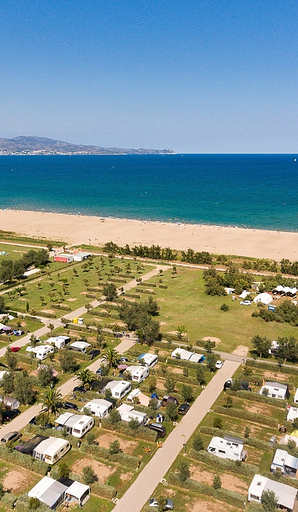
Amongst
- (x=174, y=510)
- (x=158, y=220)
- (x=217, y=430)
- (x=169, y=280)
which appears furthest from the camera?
(x=158, y=220)

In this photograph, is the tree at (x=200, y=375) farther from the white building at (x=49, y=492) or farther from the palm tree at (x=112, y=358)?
the white building at (x=49, y=492)

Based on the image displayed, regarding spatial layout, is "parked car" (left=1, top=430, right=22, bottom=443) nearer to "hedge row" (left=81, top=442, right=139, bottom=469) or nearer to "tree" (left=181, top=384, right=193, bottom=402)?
"hedge row" (left=81, top=442, right=139, bottom=469)

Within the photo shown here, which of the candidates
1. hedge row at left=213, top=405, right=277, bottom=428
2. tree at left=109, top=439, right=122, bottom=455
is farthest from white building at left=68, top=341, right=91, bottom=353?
hedge row at left=213, top=405, right=277, bottom=428

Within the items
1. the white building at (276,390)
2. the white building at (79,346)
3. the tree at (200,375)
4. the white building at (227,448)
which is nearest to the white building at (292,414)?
the white building at (276,390)

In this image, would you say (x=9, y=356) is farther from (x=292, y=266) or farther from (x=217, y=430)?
(x=292, y=266)

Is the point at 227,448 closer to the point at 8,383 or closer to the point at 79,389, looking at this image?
the point at 79,389

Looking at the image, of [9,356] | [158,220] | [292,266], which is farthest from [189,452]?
[158,220]

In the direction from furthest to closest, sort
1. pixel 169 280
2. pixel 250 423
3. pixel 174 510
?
pixel 169 280 < pixel 250 423 < pixel 174 510
